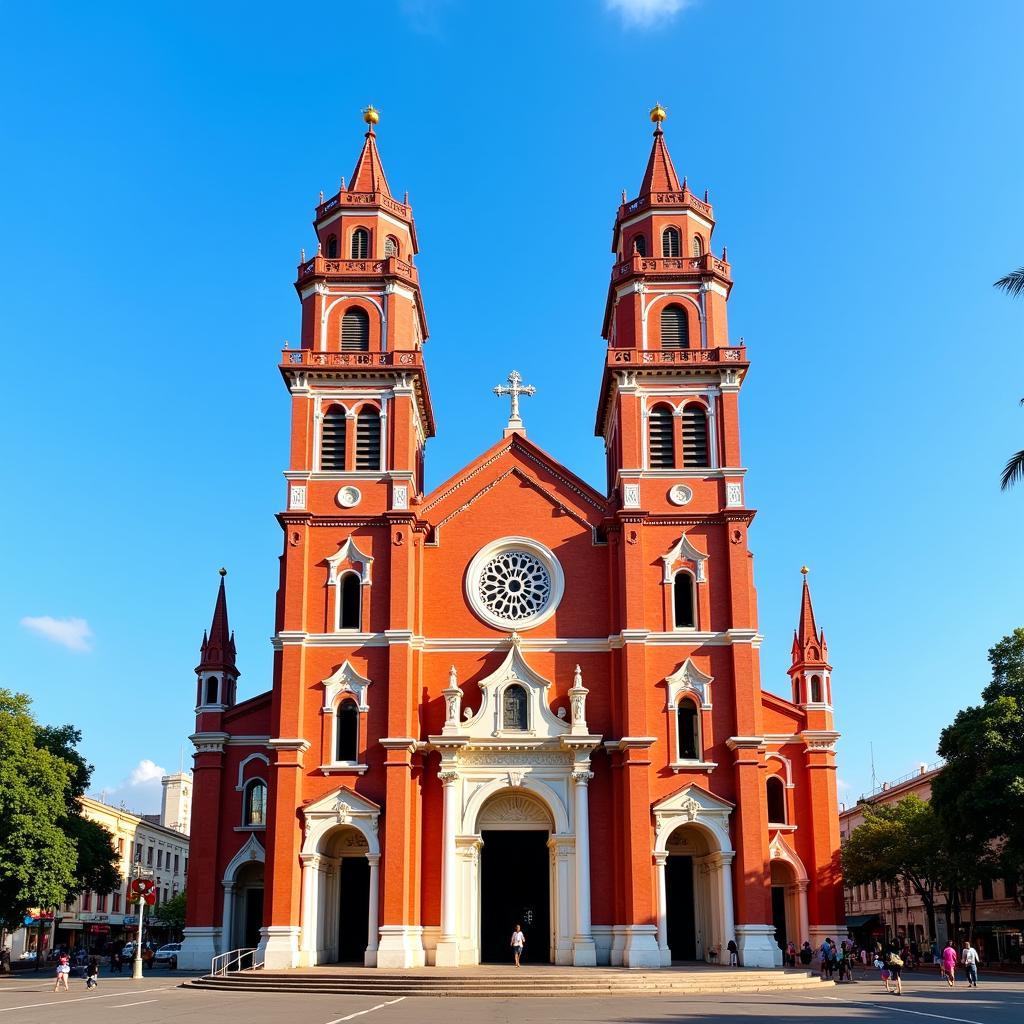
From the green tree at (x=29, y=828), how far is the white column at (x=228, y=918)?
6.54m

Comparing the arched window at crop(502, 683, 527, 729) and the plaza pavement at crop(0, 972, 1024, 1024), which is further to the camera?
the arched window at crop(502, 683, 527, 729)

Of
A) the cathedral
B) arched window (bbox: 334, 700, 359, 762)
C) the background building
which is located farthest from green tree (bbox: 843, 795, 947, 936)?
arched window (bbox: 334, 700, 359, 762)

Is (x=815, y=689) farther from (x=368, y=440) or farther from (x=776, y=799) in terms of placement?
(x=368, y=440)

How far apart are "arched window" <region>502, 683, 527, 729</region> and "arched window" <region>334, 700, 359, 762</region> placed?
17.5 feet

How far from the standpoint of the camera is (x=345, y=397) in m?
45.1

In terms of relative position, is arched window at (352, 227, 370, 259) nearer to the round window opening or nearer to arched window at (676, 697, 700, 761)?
the round window opening

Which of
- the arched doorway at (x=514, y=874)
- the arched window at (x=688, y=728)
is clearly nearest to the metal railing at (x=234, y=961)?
the arched doorway at (x=514, y=874)

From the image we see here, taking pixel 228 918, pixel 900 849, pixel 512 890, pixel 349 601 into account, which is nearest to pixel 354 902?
pixel 228 918

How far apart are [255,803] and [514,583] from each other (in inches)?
527

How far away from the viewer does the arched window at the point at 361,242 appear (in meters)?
47.7

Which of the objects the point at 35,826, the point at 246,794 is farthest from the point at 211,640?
the point at 35,826

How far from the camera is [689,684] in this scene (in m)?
41.3

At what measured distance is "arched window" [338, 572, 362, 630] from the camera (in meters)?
42.8

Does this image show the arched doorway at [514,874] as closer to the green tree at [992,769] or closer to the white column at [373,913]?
the white column at [373,913]
